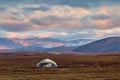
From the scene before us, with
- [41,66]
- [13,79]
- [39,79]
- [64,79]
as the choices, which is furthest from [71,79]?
[41,66]

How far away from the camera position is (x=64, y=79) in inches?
2584

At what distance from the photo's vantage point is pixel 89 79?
65.6 meters

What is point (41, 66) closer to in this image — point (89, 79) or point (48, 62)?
point (48, 62)

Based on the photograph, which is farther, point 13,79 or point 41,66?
point 41,66

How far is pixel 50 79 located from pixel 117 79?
12782mm

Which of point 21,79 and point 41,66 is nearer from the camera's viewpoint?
point 21,79

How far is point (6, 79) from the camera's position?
67.9 meters

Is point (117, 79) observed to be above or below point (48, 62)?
below

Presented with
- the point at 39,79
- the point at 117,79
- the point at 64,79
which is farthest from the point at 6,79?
the point at 117,79

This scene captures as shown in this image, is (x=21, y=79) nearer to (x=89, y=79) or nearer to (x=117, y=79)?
(x=89, y=79)

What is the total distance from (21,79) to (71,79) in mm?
9803

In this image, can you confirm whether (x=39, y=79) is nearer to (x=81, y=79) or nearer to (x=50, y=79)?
(x=50, y=79)

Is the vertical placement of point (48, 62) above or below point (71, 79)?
above

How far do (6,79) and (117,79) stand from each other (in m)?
21.6
